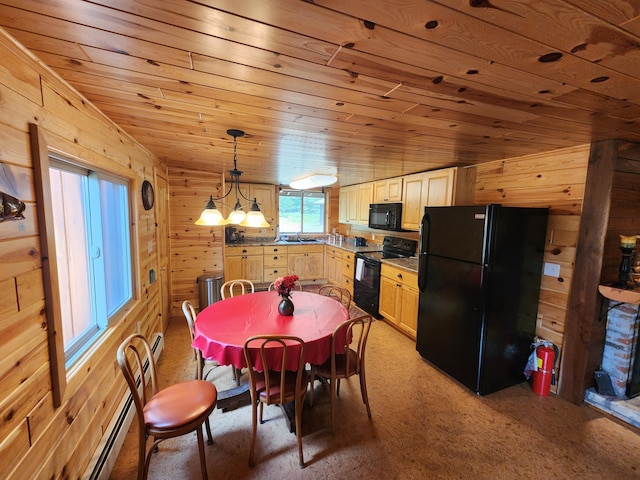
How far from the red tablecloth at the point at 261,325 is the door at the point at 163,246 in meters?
1.36

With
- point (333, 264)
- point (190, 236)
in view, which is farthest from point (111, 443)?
point (333, 264)

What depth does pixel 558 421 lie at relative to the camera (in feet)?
7.06

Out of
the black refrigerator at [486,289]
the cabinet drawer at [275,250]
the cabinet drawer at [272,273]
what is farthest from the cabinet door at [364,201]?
the black refrigerator at [486,289]

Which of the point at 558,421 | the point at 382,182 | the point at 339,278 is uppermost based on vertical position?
the point at 382,182

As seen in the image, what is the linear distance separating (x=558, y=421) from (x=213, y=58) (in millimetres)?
3323

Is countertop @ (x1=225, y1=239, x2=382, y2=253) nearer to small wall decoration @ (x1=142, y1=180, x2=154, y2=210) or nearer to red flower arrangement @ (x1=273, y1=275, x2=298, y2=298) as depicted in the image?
small wall decoration @ (x1=142, y1=180, x2=154, y2=210)

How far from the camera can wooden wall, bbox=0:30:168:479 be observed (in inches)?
37.4

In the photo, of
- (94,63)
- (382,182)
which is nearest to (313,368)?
(94,63)

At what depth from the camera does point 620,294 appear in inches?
79.9

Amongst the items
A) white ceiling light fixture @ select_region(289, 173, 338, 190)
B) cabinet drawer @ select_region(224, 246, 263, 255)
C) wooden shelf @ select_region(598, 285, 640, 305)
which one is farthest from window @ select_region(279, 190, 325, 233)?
wooden shelf @ select_region(598, 285, 640, 305)

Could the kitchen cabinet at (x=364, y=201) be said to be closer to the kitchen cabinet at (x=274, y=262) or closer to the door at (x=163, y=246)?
the kitchen cabinet at (x=274, y=262)

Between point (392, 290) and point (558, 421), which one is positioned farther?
point (392, 290)

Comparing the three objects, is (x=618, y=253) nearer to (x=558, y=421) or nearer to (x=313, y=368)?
(x=558, y=421)

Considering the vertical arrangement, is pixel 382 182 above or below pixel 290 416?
→ above
